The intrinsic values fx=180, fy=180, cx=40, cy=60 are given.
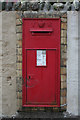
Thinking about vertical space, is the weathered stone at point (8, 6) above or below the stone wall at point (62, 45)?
above

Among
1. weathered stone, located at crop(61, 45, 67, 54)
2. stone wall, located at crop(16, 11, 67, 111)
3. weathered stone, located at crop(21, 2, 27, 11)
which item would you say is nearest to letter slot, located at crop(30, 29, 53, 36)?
stone wall, located at crop(16, 11, 67, 111)

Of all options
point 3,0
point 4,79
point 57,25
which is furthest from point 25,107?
point 3,0

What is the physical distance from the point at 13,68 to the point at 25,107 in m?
0.92

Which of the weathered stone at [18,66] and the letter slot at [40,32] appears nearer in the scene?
the letter slot at [40,32]

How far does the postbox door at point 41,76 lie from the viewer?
3928 mm

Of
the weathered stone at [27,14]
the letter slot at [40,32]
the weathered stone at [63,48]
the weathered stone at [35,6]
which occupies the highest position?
the weathered stone at [35,6]

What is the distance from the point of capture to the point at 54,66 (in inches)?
156

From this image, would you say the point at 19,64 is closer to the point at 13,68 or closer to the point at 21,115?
the point at 13,68

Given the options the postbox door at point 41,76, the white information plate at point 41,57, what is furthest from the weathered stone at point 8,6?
the white information plate at point 41,57

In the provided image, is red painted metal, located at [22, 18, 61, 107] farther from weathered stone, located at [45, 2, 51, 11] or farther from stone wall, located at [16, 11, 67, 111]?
weathered stone, located at [45, 2, 51, 11]

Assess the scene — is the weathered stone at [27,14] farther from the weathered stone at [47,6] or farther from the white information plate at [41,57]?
the white information plate at [41,57]

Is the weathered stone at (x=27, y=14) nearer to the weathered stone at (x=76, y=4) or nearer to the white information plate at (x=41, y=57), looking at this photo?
the white information plate at (x=41, y=57)

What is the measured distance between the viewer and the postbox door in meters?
3.93

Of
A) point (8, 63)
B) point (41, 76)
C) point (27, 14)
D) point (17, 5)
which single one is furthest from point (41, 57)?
point (17, 5)
